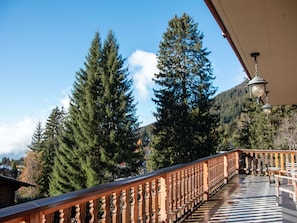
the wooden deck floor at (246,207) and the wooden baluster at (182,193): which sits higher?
the wooden baluster at (182,193)

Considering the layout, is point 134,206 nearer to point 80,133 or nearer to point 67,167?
point 80,133

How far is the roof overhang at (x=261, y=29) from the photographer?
215cm

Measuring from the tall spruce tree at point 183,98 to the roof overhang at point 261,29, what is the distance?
13.4 meters

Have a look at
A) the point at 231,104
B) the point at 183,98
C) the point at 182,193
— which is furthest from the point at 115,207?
the point at 231,104

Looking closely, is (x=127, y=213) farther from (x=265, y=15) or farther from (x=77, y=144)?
(x=77, y=144)

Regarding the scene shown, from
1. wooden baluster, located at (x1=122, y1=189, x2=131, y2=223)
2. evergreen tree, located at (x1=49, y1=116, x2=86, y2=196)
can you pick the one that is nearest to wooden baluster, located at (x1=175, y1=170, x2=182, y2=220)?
wooden baluster, located at (x1=122, y1=189, x2=131, y2=223)

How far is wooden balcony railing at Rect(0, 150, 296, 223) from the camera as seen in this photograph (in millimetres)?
1450

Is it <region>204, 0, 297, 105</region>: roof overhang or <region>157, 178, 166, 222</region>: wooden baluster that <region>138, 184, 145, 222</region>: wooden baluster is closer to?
<region>157, 178, 166, 222</region>: wooden baluster

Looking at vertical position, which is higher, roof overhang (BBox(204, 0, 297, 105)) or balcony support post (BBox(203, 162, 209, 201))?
roof overhang (BBox(204, 0, 297, 105))

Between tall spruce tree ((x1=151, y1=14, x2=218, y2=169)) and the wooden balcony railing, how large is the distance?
35.2 ft

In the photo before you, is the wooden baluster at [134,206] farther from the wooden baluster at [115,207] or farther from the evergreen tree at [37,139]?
the evergreen tree at [37,139]

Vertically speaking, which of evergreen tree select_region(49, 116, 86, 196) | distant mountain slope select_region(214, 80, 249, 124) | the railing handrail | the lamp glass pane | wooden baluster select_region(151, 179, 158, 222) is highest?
distant mountain slope select_region(214, 80, 249, 124)

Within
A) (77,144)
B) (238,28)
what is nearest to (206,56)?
(77,144)

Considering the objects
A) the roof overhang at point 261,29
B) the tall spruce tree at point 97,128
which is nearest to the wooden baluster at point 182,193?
the roof overhang at point 261,29
